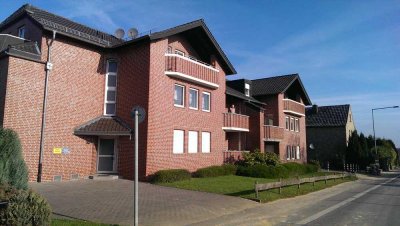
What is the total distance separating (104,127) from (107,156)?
1.87 m

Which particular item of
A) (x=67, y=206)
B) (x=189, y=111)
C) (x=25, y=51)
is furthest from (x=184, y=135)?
(x=67, y=206)

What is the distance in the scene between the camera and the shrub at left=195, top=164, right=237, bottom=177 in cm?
2236

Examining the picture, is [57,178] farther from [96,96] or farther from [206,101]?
[206,101]

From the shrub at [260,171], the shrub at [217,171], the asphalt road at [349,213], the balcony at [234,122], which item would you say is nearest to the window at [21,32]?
the shrub at [217,171]

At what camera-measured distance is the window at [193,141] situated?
912 inches

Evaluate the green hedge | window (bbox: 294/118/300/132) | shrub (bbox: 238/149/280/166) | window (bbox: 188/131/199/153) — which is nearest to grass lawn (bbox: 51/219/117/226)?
window (bbox: 188/131/199/153)

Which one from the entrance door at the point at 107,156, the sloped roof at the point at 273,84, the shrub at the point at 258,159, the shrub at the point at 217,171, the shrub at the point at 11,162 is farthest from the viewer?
the sloped roof at the point at 273,84

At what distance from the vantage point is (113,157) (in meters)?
21.0

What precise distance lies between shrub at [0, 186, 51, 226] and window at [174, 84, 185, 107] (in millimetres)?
15012

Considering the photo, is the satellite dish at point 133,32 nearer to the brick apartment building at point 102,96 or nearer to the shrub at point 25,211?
the brick apartment building at point 102,96

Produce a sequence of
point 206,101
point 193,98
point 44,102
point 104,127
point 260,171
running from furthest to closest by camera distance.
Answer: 1. point 206,101
2. point 260,171
3. point 193,98
4. point 104,127
5. point 44,102

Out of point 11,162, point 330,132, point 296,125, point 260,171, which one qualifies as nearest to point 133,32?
point 260,171

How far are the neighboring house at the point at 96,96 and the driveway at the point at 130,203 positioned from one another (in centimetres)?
238

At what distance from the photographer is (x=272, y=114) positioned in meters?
36.4
